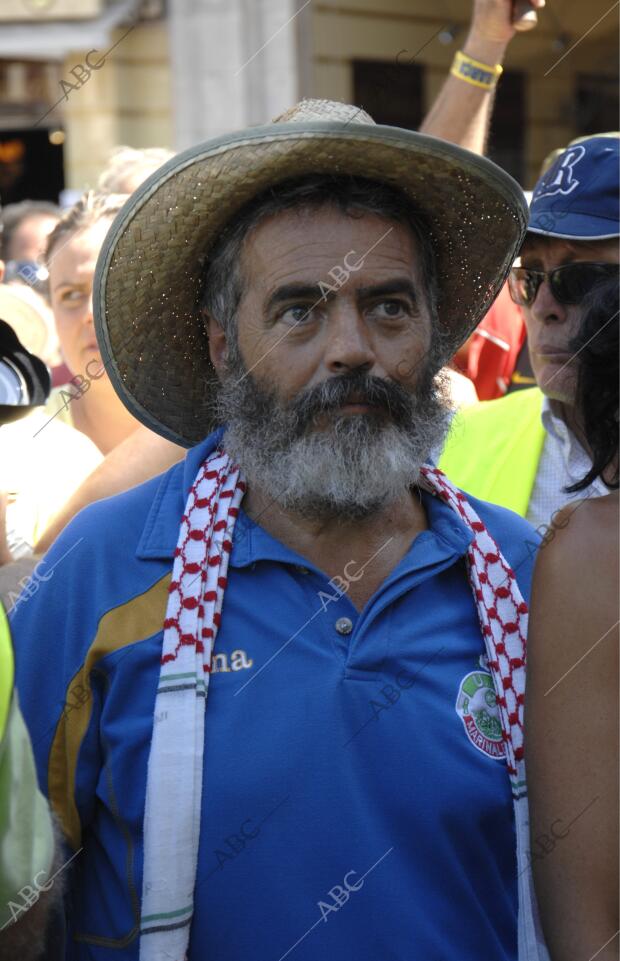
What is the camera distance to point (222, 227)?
8.23 ft

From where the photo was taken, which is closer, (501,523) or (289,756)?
(289,756)

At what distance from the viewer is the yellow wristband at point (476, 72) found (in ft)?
12.7

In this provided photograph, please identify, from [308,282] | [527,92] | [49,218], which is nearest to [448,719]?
[308,282]

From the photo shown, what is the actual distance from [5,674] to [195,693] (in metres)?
0.59

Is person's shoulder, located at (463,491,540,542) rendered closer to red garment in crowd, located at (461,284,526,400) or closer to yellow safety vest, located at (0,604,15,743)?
yellow safety vest, located at (0,604,15,743)

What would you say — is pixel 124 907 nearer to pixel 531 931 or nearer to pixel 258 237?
pixel 531 931

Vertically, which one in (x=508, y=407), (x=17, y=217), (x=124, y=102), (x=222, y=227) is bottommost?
(x=17, y=217)

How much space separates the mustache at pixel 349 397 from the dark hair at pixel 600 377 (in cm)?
39

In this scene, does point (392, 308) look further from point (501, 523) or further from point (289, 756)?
point (289, 756)

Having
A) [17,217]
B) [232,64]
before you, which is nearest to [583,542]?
[17,217]

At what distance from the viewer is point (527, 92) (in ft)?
34.3

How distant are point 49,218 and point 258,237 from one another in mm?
4533

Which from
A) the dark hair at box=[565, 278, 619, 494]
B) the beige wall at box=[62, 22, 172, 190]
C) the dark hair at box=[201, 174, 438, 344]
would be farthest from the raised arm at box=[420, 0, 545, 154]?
the beige wall at box=[62, 22, 172, 190]

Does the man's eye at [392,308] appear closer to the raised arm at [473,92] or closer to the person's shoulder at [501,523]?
the person's shoulder at [501,523]
